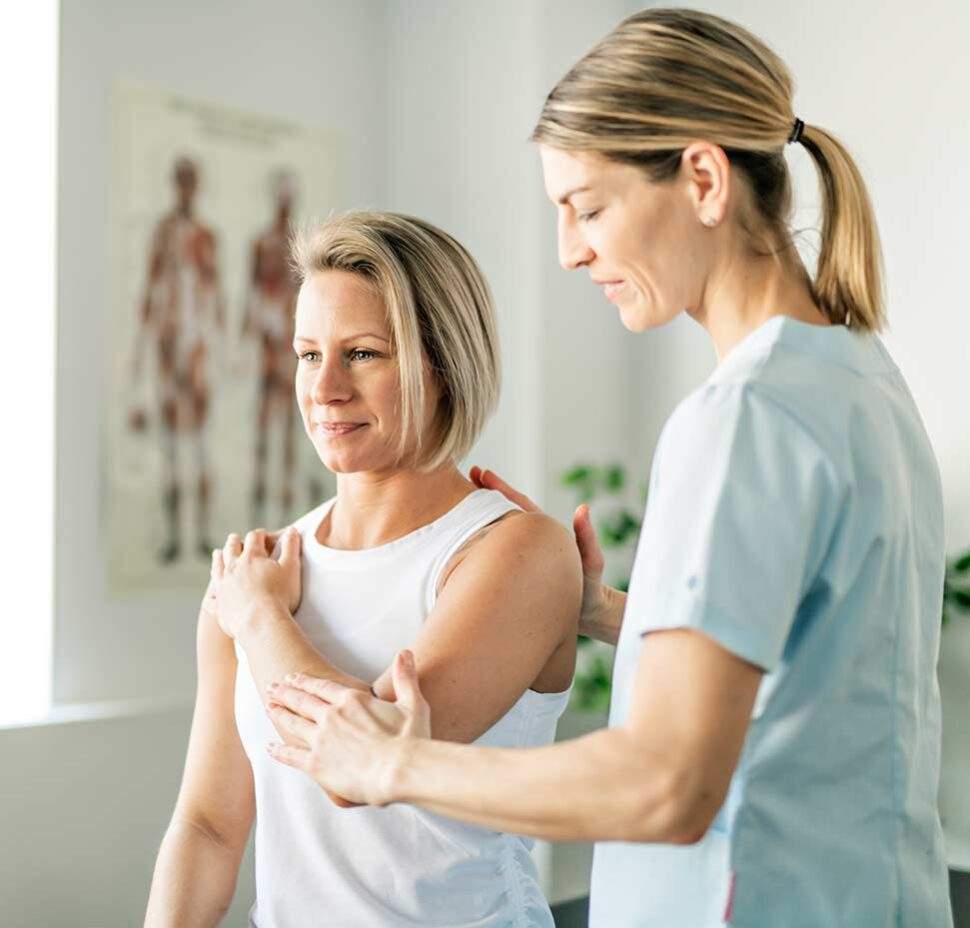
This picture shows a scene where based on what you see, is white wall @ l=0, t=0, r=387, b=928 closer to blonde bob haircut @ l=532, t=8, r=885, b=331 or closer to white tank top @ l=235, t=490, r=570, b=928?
white tank top @ l=235, t=490, r=570, b=928

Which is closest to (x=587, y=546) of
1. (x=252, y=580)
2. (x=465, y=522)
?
(x=465, y=522)

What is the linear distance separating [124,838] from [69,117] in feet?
6.02

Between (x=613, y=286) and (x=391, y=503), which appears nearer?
(x=613, y=286)

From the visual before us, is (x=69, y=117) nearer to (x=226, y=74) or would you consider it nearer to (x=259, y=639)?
(x=226, y=74)

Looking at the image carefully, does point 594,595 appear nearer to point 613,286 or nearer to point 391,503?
point 391,503

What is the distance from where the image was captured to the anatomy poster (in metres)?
3.51

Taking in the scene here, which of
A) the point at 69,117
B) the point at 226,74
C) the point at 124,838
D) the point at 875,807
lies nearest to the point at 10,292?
the point at 69,117

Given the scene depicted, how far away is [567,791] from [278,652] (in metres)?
0.55

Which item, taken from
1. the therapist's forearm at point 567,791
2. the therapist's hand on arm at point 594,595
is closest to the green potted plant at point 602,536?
the therapist's hand on arm at point 594,595

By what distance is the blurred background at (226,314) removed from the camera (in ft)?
10.9

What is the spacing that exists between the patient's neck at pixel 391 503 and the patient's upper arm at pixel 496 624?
4.8 inches

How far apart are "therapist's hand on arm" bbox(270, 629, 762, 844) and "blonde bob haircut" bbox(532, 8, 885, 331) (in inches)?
15.4

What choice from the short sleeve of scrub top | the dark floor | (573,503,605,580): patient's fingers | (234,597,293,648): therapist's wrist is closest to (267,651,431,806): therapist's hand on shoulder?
(234,597,293,648): therapist's wrist

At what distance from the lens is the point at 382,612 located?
1.55 meters
